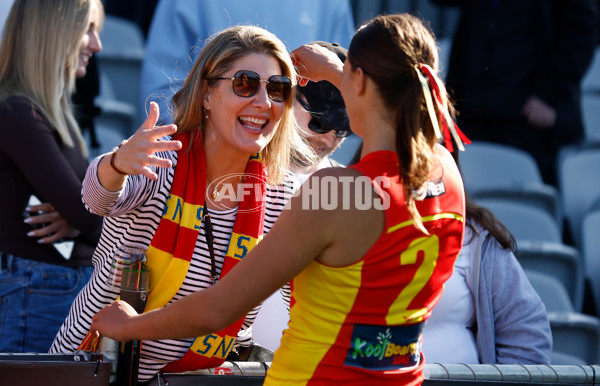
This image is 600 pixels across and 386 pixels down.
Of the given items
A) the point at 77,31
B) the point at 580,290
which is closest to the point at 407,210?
the point at 77,31

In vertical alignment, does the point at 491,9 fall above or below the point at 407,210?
above

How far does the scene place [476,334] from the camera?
9.88 feet

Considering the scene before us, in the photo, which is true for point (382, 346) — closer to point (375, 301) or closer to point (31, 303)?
point (375, 301)

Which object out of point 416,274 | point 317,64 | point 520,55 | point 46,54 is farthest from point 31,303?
point 520,55

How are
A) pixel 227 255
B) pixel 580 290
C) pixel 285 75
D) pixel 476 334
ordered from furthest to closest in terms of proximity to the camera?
pixel 580 290, pixel 476 334, pixel 285 75, pixel 227 255

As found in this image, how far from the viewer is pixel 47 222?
10.1 feet

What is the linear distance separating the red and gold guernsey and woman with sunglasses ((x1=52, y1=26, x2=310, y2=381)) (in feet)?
1.86

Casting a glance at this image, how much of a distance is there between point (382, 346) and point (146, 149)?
73 cm

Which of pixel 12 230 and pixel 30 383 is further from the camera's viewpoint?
pixel 12 230

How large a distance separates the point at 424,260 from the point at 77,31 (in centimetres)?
199

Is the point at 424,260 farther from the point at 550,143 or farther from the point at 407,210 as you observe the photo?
the point at 550,143

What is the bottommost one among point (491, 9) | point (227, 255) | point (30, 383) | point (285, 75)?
point (30, 383)

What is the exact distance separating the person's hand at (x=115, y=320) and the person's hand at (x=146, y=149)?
0.32 metres

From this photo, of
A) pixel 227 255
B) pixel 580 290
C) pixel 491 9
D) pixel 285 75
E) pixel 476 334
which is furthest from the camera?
pixel 491 9
